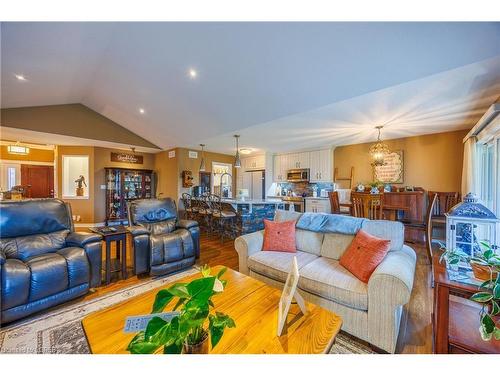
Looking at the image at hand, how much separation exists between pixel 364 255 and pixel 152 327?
1.71 m

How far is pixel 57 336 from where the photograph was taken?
1.63 metres

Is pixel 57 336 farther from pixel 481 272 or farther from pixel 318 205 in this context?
pixel 318 205

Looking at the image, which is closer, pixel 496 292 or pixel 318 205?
pixel 496 292

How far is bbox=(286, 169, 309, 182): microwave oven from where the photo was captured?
6168mm

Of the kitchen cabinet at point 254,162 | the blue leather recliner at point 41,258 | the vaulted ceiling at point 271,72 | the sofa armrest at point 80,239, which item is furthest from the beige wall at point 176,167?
the sofa armrest at point 80,239

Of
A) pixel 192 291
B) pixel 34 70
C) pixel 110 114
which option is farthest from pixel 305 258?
pixel 110 114

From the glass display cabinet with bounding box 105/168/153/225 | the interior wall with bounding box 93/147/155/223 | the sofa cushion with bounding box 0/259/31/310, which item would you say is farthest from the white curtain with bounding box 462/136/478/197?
the interior wall with bounding box 93/147/155/223

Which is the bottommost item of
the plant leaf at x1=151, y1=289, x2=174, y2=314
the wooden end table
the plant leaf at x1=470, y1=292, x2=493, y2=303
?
the wooden end table

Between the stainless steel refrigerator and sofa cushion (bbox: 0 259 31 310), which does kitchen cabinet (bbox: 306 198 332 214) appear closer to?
the stainless steel refrigerator

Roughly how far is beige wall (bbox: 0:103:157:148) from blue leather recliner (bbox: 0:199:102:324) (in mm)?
3280

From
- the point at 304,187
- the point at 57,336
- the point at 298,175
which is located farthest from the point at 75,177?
the point at 304,187

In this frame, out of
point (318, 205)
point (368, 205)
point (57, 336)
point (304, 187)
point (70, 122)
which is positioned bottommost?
point (57, 336)

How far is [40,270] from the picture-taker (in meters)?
1.87
